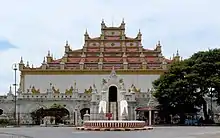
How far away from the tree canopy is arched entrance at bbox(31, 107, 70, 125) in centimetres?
1208

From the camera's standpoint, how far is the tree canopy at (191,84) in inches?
1751

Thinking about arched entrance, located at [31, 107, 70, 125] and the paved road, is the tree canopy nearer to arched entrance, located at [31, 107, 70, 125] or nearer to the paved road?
arched entrance, located at [31, 107, 70, 125]

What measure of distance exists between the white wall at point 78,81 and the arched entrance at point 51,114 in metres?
15.2

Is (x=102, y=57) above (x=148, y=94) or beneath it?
above

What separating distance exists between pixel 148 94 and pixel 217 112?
33.0 feet

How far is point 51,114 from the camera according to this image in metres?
51.4

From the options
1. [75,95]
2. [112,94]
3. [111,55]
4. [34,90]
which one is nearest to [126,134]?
[112,94]

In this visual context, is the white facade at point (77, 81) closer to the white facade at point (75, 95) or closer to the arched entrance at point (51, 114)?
the white facade at point (75, 95)

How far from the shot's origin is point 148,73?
68188 mm

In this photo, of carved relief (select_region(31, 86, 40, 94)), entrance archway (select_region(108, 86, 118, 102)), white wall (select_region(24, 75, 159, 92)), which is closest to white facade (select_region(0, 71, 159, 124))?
white wall (select_region(24, 75, 159, 92))

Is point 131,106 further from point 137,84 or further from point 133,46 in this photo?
point 133,46

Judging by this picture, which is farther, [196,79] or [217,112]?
[217,112]

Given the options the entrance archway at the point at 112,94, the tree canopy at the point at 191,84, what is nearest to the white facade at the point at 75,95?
the entrance archway at the point at 112,94

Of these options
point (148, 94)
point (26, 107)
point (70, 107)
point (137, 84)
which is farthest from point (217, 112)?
point (26, 107)
